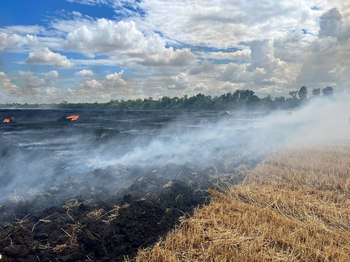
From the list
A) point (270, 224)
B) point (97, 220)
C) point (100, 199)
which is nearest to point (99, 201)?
point (100, 199)

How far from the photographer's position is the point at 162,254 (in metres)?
5.80

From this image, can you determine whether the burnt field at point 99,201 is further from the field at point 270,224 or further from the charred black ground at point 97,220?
the field at point 270,224

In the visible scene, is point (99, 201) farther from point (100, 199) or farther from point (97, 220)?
point (97, 220)

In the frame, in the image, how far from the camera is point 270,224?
7176 mm

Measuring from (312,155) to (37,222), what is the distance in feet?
41.7

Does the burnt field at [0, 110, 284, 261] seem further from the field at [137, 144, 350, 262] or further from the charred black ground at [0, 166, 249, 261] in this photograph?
the field at [137, 144, 350, 262]

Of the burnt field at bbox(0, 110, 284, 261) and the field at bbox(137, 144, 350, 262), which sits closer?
the field at bbox(137, 144, 350, 262)

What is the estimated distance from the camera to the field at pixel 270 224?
5.93 meters

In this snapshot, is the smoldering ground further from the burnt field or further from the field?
the field

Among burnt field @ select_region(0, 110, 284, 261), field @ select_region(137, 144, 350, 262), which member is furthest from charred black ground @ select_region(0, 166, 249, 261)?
field @ select_region(137, 144, 350, 262)

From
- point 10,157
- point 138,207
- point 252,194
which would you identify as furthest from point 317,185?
point 10,157

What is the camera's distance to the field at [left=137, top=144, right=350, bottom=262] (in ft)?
19.4

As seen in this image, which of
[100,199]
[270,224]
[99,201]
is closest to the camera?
[270,224]

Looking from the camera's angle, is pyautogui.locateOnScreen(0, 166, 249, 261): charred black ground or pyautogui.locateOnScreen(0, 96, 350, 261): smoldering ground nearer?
pyautogui.locateOnScreen(0, 166, 249, 261): charred black ground
